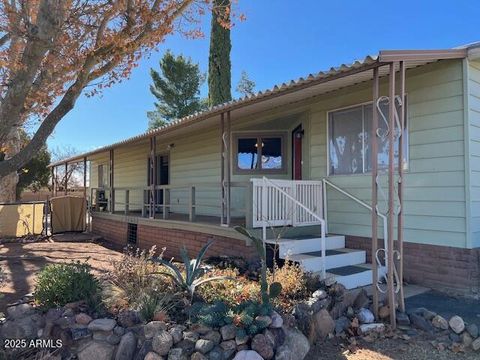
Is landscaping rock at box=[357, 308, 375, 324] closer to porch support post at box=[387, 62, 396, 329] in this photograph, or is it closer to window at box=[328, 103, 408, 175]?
porch support post at box=[387, 62, 396, 329]

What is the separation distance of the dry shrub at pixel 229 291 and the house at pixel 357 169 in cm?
86

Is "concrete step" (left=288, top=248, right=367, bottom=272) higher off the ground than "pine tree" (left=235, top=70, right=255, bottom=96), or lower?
lower

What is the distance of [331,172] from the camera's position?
7746 mm

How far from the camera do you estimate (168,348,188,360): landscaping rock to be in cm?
378

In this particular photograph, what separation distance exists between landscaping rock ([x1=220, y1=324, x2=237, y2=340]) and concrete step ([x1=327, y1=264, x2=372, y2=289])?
7.23ft

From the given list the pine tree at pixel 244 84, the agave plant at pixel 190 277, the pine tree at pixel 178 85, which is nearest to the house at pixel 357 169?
the agave plant at pixel 190 277

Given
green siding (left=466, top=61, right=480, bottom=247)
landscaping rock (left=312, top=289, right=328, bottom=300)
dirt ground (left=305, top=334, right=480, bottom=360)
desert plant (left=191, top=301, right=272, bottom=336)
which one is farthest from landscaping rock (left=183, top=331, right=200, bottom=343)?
green siding (left=466, top=61, right=480, bottom=247)

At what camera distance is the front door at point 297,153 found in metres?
9.11

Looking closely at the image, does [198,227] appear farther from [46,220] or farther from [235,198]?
[46,220]

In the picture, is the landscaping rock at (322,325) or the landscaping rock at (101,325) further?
the landscaping rock at (322,325)

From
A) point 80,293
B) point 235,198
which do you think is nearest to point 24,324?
point 80,293

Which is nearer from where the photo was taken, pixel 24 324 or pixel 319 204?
pixel 24 324

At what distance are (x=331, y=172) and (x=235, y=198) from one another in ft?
10.6

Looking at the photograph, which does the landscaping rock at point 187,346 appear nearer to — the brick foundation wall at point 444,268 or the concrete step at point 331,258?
the concrete step at point 331,258
